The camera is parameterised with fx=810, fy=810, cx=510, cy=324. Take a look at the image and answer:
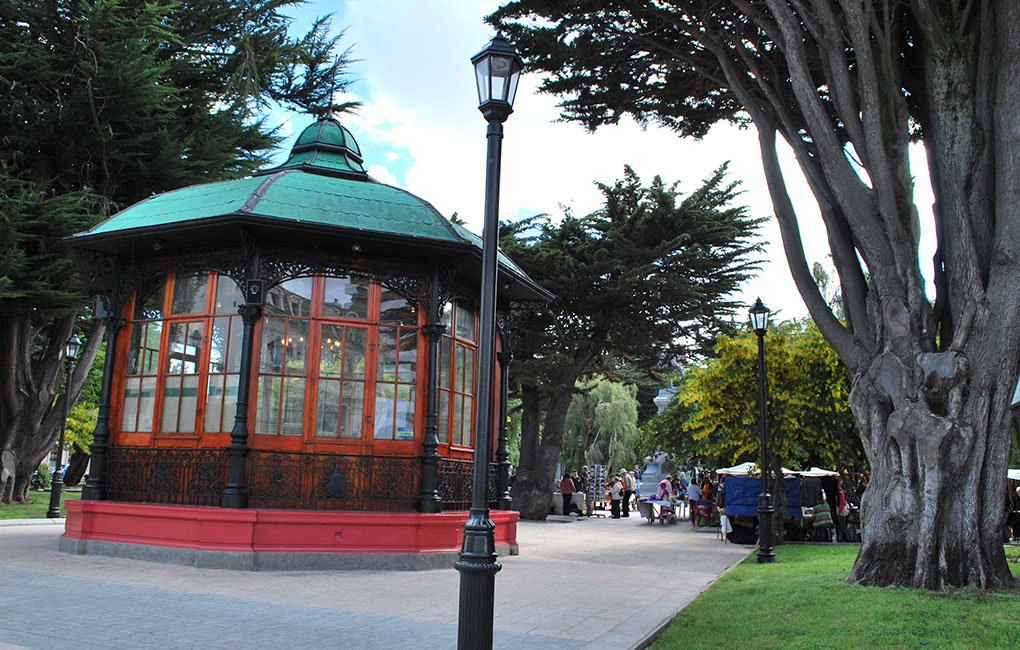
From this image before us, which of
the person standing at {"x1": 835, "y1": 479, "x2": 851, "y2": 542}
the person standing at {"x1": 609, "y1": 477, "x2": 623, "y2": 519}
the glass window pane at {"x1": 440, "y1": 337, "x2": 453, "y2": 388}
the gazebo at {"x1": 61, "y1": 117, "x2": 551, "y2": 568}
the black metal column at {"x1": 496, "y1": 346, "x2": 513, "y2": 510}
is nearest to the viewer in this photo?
the gazebo at {"x1": 61, "y1": 117, "x2": 551, "y2": 568}

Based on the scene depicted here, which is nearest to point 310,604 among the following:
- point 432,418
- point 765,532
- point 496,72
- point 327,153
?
point 432,418

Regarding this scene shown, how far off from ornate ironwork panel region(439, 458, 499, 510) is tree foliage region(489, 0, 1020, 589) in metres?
5.71

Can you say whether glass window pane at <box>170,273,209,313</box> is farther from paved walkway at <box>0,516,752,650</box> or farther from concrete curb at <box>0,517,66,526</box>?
concrete curb at <box>0,517,66,526</box>

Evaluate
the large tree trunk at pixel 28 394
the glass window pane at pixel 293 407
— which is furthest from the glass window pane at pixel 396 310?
the large tree trunk at pixel 28 394

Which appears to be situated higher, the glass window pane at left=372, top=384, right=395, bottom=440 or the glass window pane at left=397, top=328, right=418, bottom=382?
the glass window pane at left=397, top=328, right=418, bottom=382

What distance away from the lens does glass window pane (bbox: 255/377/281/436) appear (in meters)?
11.8

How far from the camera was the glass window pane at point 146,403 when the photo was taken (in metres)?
12.5

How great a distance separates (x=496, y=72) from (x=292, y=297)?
24.0 feet

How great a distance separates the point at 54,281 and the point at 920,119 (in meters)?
18.6

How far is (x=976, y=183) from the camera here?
10367mm

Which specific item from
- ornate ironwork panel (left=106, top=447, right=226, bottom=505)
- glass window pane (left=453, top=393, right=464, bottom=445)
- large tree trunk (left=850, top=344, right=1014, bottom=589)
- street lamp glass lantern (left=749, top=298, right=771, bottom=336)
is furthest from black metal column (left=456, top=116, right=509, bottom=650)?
street lamp glass lantern (left=749, top=298, right=771, bottom=336)

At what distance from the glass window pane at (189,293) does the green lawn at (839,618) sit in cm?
854

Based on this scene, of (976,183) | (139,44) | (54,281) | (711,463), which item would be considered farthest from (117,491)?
(711,463)

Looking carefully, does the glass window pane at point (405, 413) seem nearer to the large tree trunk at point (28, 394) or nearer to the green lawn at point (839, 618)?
the green lawn at point (839, 618)
